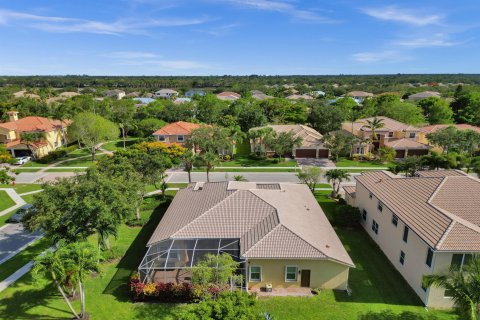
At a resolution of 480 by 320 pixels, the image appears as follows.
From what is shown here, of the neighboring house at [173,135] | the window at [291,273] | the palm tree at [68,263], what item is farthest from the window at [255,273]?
the neighboring house at [173,135]

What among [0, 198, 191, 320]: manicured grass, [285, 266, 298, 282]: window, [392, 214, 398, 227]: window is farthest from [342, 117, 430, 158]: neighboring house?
[0, 198, 191, 320]: manicured grass

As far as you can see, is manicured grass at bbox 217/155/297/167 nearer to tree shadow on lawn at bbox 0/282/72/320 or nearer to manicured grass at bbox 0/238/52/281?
manicured grass at bbox 0/238/52/281

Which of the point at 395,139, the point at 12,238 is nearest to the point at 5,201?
the point at 12,238

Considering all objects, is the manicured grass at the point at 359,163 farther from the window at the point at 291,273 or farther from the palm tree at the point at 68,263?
the palm tree at the point at 68,263

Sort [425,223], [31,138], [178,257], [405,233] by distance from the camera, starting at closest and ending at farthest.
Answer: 1. [425,223]
2. [178,257]
3. [405,233]
4. [31,138]

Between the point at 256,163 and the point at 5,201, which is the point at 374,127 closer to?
the point at 256,163

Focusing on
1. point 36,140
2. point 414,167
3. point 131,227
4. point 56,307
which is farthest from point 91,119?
point 414,167

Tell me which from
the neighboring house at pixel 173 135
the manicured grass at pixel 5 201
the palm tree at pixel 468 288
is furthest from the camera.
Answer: the neighboring house at pixel 173 135
